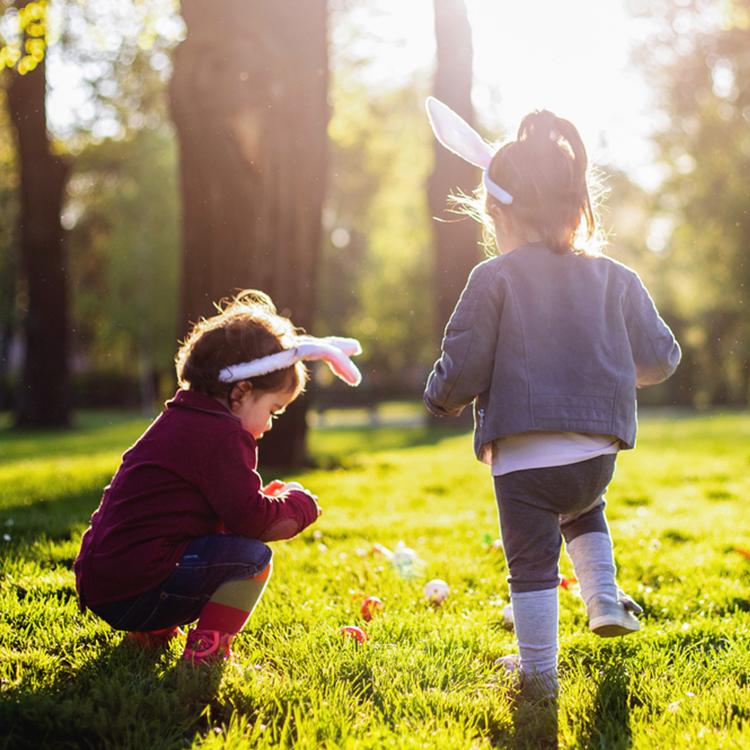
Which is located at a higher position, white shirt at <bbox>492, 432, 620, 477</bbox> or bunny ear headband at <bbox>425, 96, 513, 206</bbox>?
bunny ear headband at <bbox>425, 96, 513, 206</bbox>

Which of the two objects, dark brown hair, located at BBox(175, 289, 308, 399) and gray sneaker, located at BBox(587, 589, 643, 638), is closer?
gray sneaker, located at BBox(587, 589, 643, 638)

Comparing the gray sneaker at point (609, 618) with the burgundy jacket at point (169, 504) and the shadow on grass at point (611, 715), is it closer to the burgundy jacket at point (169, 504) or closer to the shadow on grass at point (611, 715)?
the shadow on grass at point (611, 715)

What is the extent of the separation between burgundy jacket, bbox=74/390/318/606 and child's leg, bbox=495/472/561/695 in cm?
75

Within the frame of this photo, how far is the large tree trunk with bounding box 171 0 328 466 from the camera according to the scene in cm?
755

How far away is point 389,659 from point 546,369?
1036mm

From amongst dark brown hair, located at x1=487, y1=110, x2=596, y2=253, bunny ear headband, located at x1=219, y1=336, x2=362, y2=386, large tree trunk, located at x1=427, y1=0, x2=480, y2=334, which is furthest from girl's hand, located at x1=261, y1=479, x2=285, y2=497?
large tree trunk, located at x1=427, y1=0, x2=480, y2=334

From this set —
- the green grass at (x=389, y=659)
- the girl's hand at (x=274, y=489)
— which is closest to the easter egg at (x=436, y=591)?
the green grass at (x=389, y=659)

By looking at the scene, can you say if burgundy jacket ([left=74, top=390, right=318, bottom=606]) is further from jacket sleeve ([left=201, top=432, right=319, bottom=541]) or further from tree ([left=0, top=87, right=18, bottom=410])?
tree ([left=0, top=87, right=18, bottom=410])

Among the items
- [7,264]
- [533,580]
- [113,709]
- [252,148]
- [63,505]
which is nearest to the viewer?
[113,709]

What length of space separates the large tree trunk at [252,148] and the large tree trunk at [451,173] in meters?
3.68

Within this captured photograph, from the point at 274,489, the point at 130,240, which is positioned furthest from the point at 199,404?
the point at 130,240

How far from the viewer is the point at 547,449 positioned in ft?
9.84

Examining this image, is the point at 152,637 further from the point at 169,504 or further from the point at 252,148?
the point at 252,148

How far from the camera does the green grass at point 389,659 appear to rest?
2500 millimetres
